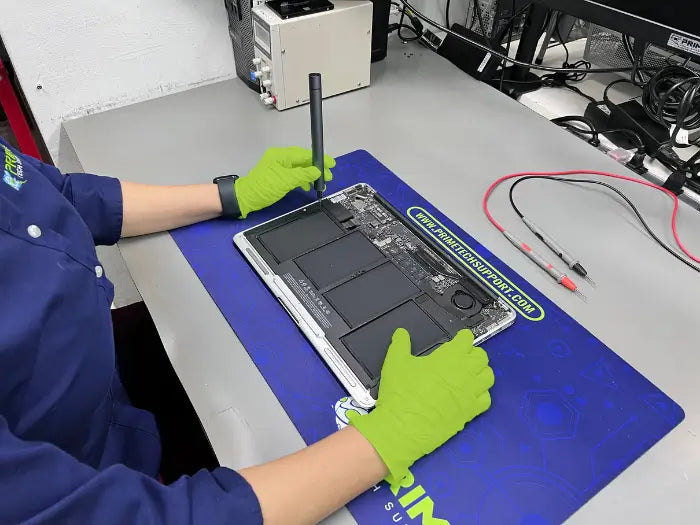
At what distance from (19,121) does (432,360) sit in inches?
42.7

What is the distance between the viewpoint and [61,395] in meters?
0.58

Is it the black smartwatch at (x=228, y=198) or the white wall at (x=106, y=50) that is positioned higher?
the white wall at (x=106, y=50)

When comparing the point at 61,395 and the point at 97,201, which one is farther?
the point at 97,201

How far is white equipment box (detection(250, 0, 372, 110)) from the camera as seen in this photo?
41.9 inches

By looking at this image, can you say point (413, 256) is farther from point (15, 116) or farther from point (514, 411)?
point (15, 116)

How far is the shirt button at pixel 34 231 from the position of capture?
23.6 inches

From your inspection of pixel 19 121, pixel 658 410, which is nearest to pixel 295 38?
pixel 19 121

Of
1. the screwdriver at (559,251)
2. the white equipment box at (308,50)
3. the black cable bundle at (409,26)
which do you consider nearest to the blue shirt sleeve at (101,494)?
the screwdriver at (559,251)

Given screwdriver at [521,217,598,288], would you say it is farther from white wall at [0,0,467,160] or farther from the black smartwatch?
white wall at [0,0,467,160]

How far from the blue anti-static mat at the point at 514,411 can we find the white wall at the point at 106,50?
1.92 feet

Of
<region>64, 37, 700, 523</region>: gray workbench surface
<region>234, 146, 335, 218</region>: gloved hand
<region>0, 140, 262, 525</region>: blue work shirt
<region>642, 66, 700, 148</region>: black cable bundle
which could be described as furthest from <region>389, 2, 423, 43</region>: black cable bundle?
<region>0, 140, 262, 525</region>: blue work shirt

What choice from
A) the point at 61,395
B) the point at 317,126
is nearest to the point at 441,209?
the point at 317,126

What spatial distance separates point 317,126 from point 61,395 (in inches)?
20.1

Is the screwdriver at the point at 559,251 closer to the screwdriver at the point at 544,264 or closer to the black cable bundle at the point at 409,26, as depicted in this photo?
the screwdriver at the point at 544,264
